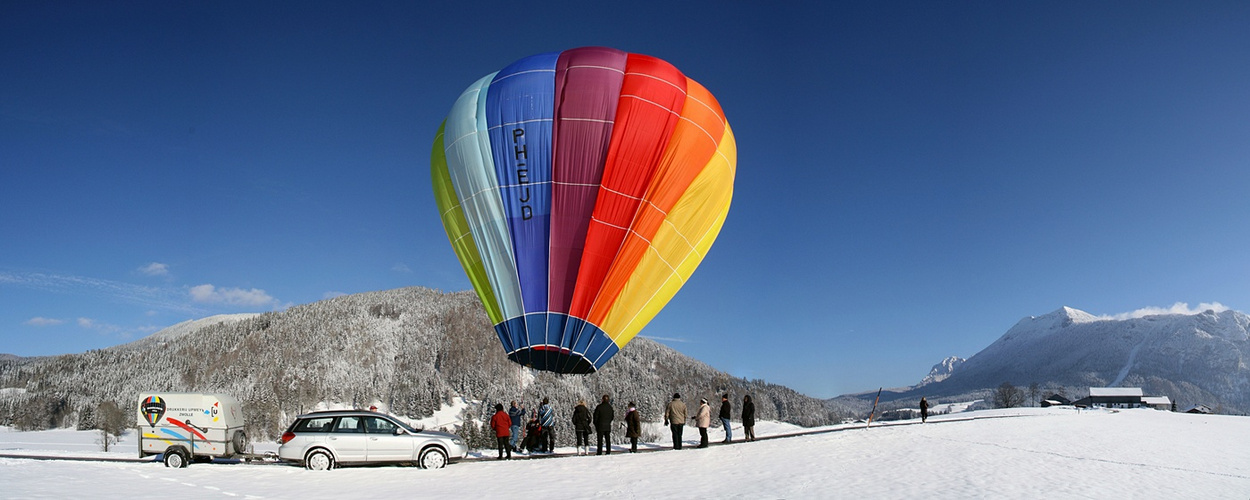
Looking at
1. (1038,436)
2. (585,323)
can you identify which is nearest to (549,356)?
(585,323)

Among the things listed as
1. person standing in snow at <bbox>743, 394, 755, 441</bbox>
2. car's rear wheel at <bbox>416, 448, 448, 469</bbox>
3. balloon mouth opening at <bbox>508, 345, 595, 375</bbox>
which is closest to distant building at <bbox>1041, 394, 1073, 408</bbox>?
person standing in snow at <bbox>743, 394, 755, 441</bbox>

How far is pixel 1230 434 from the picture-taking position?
3603 cm

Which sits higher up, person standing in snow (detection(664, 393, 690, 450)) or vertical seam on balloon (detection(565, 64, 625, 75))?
vertical seam on balloon (detection(565, 64, 625, 75))

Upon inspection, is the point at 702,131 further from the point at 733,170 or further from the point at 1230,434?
the point at 1230,434

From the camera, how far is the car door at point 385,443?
59.9 ft

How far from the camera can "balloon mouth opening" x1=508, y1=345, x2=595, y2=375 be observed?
21.2 meters

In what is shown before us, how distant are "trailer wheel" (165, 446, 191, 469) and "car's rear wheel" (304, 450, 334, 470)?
3741mm

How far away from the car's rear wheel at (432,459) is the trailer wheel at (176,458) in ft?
20.8

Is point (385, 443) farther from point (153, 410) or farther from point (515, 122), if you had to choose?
point (515, 122)

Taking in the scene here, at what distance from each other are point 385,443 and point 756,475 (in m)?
9.29

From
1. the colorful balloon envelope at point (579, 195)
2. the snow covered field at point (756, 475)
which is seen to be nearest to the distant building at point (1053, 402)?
the snow covered field at point (756, 475)

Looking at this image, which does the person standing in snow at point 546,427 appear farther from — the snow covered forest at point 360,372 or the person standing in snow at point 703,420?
the snow covered forest at point 360,372

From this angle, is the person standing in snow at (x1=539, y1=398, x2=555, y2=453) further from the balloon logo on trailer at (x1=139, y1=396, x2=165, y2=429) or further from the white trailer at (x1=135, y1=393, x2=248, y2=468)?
the balloon logo on trailer at (x1=139, y1=396, x2=165, y2=429)

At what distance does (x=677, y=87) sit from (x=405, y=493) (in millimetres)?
15533
